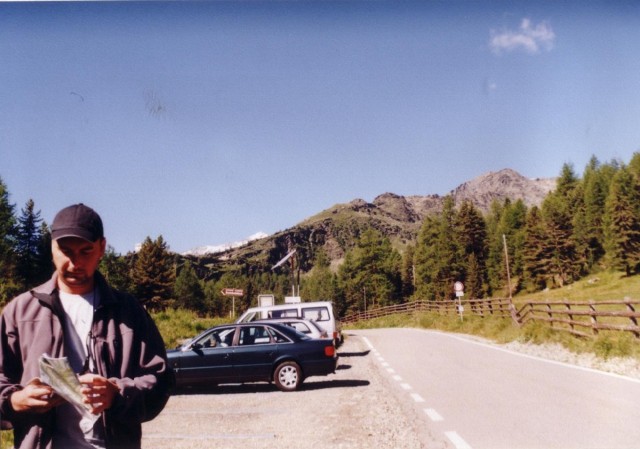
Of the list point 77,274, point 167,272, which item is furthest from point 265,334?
point 167,272

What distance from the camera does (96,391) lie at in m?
2.18

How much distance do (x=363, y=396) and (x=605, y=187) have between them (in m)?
90.0

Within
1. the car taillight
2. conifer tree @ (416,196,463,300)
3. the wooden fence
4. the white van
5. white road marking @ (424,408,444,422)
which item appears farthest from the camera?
conifer tree @ (416,196,463,300)

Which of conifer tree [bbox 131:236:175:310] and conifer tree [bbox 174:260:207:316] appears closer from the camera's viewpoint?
conifer tree [bbox 131:236:175:310]

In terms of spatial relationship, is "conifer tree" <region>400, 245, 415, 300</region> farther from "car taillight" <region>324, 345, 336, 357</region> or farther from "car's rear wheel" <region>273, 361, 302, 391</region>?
"car's rear wheel" <region>273, 361, 302, 391</region>

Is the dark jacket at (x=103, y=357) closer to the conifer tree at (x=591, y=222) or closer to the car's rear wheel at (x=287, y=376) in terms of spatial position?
the car's rear wheel at (x=287, y=376)

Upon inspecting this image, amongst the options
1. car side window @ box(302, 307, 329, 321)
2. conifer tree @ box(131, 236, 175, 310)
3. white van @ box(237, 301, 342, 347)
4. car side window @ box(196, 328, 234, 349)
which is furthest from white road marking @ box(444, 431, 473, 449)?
conifer tree @ box(131, 236, 175, 310)

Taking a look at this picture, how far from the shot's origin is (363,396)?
967 centimetres

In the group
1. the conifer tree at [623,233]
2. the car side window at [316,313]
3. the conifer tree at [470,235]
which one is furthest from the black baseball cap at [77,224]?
the conifer tree at [470,235]

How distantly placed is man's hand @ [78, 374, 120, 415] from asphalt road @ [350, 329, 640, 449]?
185 inches

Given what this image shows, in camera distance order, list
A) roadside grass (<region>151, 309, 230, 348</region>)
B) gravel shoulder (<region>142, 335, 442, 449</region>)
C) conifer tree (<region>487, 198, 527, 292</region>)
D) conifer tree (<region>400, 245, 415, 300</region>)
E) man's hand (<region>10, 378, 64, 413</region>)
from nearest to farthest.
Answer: man's hand (<region>10, 378, 64, 413</region>) < gravel shoulder (<region>142, 335, 442, 449</region>) < roadside grass (<region>151, 309, 230, 348</region>) < conifer tree (<region>487, 198, 527, 292</region>) < conifer tree (<region>400, 245, 415, 300</region>)

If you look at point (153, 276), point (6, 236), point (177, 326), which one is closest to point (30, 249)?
point (6, 236)

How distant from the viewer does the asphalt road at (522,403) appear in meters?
5.96

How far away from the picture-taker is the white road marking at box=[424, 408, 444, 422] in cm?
729
